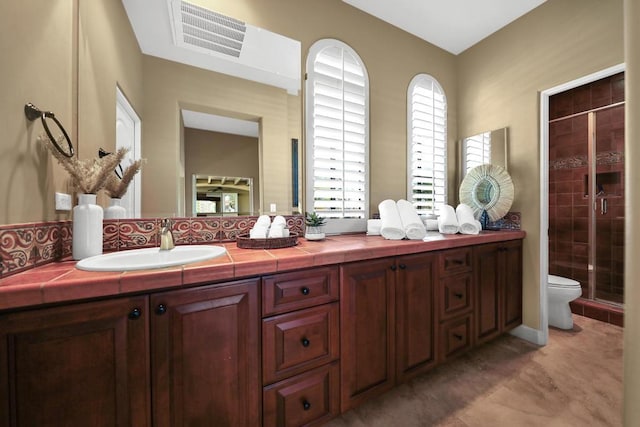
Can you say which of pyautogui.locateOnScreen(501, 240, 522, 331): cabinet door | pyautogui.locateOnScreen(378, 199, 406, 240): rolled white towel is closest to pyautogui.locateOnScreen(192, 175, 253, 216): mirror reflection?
pyautogui.locateOnScreen(378, 199, 406, 240): rolled white towel

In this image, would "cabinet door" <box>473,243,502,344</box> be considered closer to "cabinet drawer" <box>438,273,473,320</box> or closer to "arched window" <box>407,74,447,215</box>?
"cabinet drawer" <box>438,273,473,320</box>

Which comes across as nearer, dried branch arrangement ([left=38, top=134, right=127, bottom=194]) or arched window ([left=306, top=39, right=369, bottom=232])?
dried branch arrangement ([left=38, top=134, right=127, bottom=194])

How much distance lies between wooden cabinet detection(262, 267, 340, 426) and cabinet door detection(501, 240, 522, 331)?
5.03ft

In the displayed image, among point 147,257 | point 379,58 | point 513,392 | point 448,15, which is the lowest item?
point 513,392

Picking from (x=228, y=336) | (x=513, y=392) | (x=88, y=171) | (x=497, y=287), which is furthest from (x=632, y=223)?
(x=88, y=171)

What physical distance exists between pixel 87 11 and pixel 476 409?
8.96 ft

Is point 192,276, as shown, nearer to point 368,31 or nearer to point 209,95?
point 209,95

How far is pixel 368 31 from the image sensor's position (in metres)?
2.03

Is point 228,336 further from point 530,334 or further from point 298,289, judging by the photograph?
point 530,334

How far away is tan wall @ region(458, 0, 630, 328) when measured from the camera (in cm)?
167

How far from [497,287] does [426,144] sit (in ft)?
4.35

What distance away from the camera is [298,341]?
106 centimetres

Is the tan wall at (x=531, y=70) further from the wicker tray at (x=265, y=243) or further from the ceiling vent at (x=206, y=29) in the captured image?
the ceiling vent at (x=206, y=29)

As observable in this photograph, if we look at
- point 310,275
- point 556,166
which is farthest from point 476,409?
point 556,166
